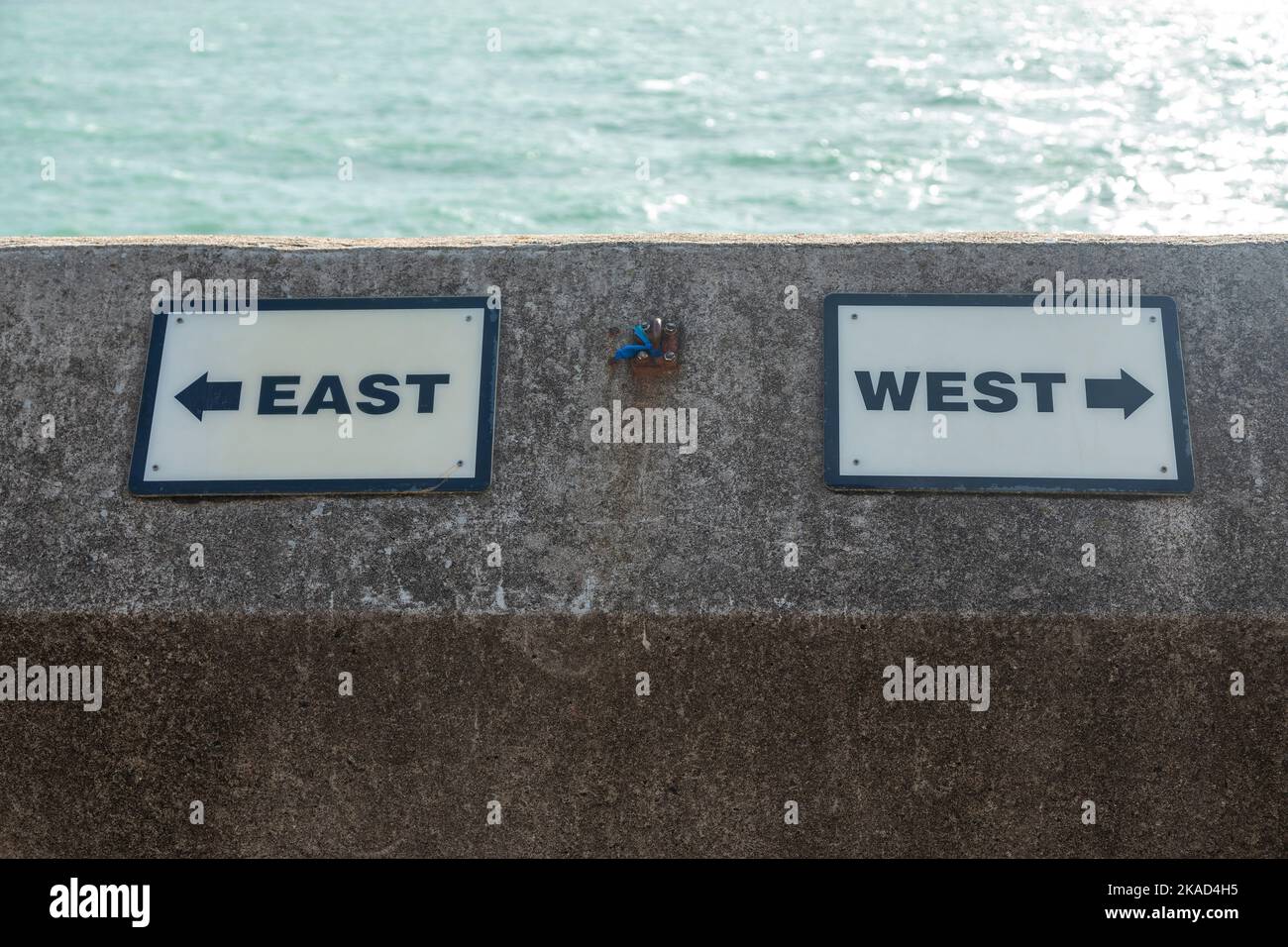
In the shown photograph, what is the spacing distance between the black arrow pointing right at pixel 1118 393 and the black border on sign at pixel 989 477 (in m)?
0.09

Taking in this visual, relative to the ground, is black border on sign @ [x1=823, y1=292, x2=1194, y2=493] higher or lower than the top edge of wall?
lower

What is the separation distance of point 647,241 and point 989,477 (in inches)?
49.8

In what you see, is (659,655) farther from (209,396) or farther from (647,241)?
(209,396)

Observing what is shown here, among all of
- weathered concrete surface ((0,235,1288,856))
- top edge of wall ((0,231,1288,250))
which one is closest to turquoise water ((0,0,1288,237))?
top edge of wall ((0,231,1288,250))

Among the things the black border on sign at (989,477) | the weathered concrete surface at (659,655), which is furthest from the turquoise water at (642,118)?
the weathered concrete surface at (659,655)

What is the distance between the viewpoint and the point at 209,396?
10.4 feet

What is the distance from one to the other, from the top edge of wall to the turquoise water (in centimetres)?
289

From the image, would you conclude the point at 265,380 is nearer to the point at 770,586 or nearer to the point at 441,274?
the point at 441,274

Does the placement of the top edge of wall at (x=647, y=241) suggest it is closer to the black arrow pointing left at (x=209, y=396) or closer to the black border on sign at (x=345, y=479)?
the black border on sign at (x=345, y=479)

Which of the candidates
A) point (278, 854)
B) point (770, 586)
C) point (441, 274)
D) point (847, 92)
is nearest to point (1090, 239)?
point (770, 586)

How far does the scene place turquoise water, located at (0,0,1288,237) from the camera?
6.62 m

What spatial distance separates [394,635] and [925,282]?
74.4 inches

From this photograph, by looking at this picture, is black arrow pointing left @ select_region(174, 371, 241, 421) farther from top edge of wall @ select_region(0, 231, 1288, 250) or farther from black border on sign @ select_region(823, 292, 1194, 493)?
black border on sign @ select_region(823, 292, 1194, 493)

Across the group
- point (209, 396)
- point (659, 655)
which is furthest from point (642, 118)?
→ point (659, 655)
